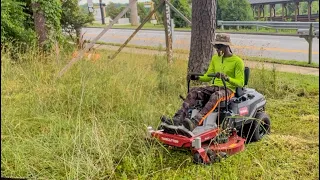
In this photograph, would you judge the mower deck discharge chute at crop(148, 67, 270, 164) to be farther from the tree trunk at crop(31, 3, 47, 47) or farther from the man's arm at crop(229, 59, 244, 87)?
the tree trunk at crop(31, 3, 47, 47)

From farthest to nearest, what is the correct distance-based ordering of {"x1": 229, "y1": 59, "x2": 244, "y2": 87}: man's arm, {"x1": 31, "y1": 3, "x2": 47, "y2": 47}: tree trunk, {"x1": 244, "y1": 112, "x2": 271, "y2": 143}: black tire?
1. {"x1": 31, "y1": 3, "x2": 47, "y2": 47}: tree trunk
2. {"x1": 244, "y1": 112, "x2": 271, "y2": 143}: black tire
3. {"x1": 229, "y1": 59, "x2": 244, "y2": 87}: man's arm

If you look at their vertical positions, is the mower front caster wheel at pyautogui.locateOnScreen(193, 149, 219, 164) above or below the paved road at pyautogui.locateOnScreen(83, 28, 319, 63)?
below

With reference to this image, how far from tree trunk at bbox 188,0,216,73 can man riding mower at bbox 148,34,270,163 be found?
1.77 m

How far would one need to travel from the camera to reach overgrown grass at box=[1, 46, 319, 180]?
3.13 metres

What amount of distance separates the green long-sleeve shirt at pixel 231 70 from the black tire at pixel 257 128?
0.43 metres

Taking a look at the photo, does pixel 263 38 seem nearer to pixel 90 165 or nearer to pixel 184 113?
pixel 184 113

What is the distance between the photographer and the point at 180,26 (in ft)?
46.6

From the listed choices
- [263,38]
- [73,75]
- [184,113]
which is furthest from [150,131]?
[263,38]

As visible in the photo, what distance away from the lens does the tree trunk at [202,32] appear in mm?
5730

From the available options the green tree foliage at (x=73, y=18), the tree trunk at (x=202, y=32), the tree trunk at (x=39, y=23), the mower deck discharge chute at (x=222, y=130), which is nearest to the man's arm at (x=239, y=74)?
the mower deck discharge chute at (x=222, y=130)

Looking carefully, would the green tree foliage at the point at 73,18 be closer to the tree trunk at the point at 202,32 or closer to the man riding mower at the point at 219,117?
the tree trunk at the point at 202,32

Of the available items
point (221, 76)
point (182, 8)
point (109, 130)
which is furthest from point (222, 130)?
point (182, 8)

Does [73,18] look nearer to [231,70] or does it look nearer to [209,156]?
[231,70]

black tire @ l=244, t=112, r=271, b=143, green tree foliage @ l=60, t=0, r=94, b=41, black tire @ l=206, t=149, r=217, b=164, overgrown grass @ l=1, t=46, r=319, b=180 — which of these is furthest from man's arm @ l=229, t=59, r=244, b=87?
green tree foliage @ l=60, t=0, r=94, b=41
